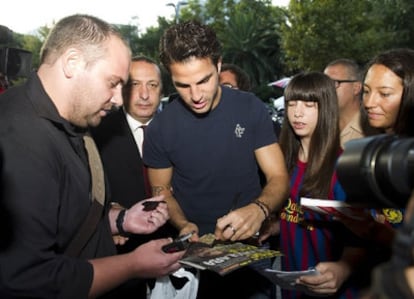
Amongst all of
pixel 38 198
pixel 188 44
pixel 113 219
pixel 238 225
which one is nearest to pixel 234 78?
pixel 188 44

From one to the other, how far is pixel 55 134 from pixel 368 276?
6.17 ft

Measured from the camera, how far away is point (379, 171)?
974 mm

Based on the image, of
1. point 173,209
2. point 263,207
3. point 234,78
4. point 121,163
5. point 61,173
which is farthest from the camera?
point 234,78

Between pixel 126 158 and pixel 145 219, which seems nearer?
pixel 145 219

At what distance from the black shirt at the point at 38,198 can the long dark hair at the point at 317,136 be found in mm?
1387

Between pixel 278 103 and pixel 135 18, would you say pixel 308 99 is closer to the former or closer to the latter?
pixel 278 103

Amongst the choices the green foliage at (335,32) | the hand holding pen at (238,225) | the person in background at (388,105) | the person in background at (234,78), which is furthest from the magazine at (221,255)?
the green foliage at (335,32)

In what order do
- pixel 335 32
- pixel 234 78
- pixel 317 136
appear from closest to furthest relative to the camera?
1. pixel 317 136
2. pixel 234 78
3. pixel 335 32

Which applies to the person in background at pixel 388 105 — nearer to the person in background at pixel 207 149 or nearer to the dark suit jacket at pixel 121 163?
the person in background at pixel 207 149

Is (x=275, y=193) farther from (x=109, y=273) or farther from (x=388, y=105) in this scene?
(x=109, y=273)

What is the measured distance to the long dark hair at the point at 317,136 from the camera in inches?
109

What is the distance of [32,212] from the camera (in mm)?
1684

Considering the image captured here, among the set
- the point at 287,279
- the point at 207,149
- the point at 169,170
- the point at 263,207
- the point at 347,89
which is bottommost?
the point at 287,279

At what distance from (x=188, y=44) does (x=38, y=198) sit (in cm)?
144
